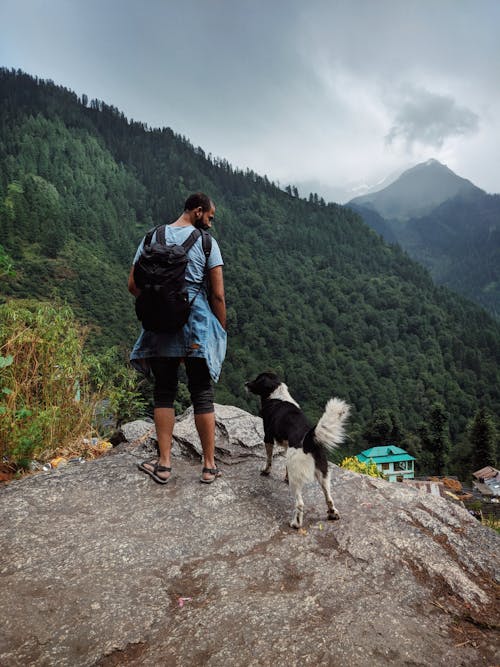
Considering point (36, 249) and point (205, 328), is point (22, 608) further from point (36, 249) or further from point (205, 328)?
point (36, 249)

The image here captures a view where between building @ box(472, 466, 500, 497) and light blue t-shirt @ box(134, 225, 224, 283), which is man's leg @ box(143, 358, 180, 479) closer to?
light blue t-shirt @ box(134, 225, 224, 283)

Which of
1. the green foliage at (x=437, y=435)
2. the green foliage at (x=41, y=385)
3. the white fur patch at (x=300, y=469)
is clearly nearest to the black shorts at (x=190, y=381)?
the white fur patch at (x=300, y=469)

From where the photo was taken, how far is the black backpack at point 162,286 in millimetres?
2957

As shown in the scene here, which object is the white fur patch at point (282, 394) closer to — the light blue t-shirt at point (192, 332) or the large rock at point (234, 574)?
the large rock at point (234, 574)

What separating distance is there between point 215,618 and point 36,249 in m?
85.5

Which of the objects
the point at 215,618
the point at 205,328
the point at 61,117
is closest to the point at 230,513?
the point at 215,618

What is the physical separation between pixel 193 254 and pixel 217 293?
335 millimetres

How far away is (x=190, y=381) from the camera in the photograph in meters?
3.28

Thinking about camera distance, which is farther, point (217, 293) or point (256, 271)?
point (256, 271)

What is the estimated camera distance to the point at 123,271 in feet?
296

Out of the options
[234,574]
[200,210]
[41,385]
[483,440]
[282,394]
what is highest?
[200,210]

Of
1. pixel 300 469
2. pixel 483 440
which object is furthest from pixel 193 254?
pixel 483 440

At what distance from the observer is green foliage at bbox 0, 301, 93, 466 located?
143 inches

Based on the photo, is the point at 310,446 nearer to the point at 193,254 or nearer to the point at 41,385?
the point at 193,254
